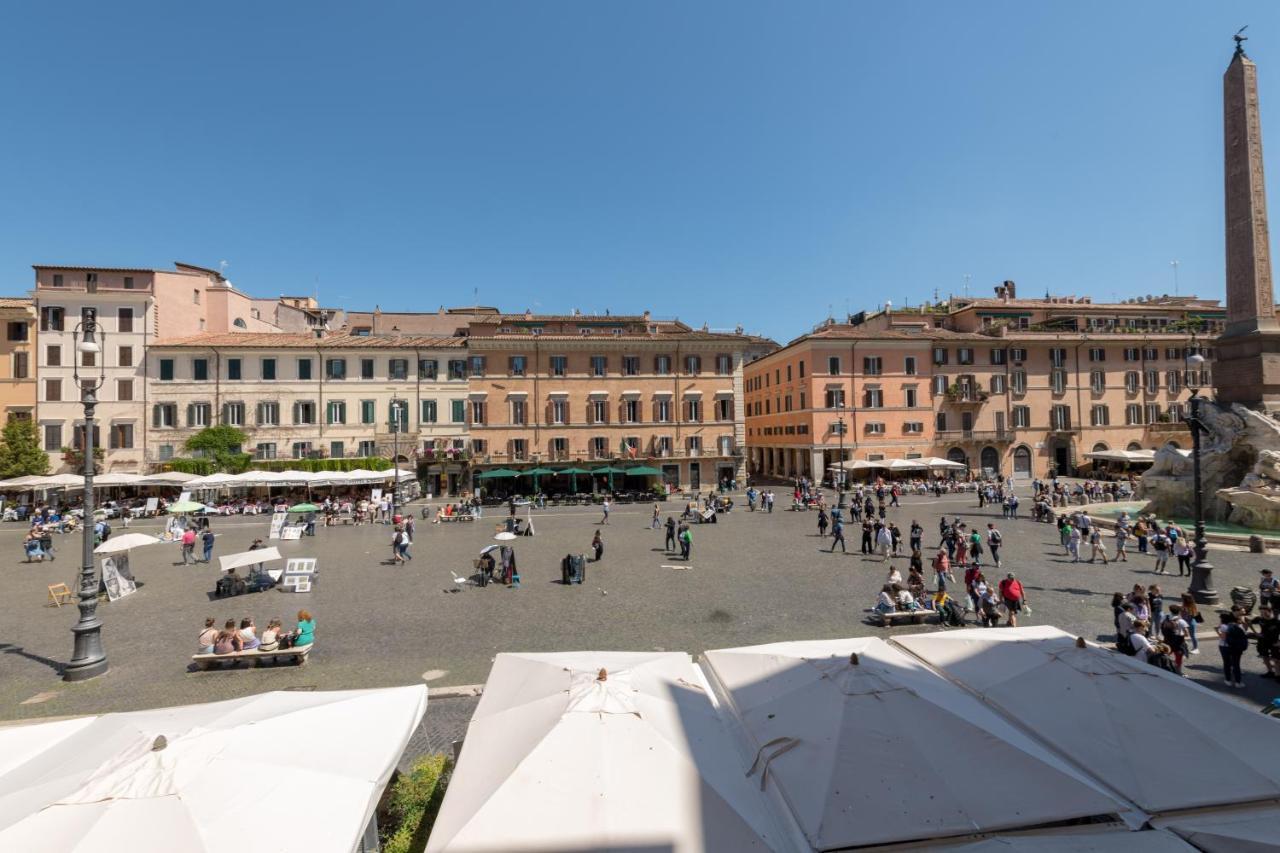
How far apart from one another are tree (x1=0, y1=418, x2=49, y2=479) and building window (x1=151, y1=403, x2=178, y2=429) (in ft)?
18.7

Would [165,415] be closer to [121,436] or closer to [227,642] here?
[121,436]

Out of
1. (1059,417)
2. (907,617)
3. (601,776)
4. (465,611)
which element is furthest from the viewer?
(1059,417)

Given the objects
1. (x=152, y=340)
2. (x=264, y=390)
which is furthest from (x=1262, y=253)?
(x=152, y=340)

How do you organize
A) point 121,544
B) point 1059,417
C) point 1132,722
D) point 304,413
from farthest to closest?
point 1059,417 → point 304,413 → point 121,544 → point 1132,722

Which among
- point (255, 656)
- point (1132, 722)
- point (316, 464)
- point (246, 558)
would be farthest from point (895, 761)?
point (316, 464)

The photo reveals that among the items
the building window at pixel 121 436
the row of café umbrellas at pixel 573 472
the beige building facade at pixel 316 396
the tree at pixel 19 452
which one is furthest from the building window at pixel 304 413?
the tree at pixel 19 452

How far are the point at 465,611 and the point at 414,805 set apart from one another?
706cm

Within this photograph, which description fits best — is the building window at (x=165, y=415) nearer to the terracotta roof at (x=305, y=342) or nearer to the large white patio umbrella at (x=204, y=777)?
the terracotta roof at (x=305, y=342)

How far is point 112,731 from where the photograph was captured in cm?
446

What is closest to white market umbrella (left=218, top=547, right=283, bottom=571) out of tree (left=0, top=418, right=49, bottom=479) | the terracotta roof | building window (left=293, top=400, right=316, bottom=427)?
building window (left=293, top=400, right=316, bottom=427)

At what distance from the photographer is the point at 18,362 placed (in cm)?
3391

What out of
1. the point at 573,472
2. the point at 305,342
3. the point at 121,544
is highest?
the point at 305,342

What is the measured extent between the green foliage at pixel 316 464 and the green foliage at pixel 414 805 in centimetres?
3234

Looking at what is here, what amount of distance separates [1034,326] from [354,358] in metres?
47.6
